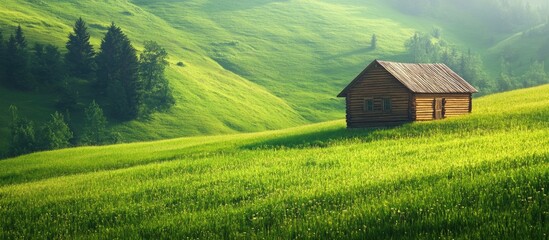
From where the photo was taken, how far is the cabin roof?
47.8 meters

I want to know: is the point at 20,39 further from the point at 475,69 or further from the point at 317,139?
the point at 475,69

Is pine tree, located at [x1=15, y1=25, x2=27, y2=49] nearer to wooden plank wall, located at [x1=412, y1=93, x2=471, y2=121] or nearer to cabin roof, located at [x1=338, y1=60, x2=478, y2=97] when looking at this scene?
cabin roof, located at [x1=338, y1=60, x2=478, y2=97]

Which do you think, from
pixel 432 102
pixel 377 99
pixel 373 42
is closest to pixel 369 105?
pixel 377 99

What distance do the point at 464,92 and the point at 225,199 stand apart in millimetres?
37813

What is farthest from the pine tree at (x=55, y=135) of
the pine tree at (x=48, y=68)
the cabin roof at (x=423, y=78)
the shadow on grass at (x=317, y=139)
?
the cabin roof at (x=423, y=78)

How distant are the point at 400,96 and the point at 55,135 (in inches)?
2192

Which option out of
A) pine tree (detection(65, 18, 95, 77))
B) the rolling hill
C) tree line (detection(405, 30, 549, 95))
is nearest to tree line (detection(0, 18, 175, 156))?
pine tree (detection(65, 18, 95, 77))

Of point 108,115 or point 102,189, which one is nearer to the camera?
point 102,189

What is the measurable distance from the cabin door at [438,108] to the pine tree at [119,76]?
63868mm

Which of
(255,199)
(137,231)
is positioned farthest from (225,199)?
(137,231)

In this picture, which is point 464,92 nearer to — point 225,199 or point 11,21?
point 225,199

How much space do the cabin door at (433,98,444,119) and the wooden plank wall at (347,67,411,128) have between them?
11.6 feet

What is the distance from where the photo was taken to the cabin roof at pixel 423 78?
47.8 meters

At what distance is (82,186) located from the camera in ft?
90.7
